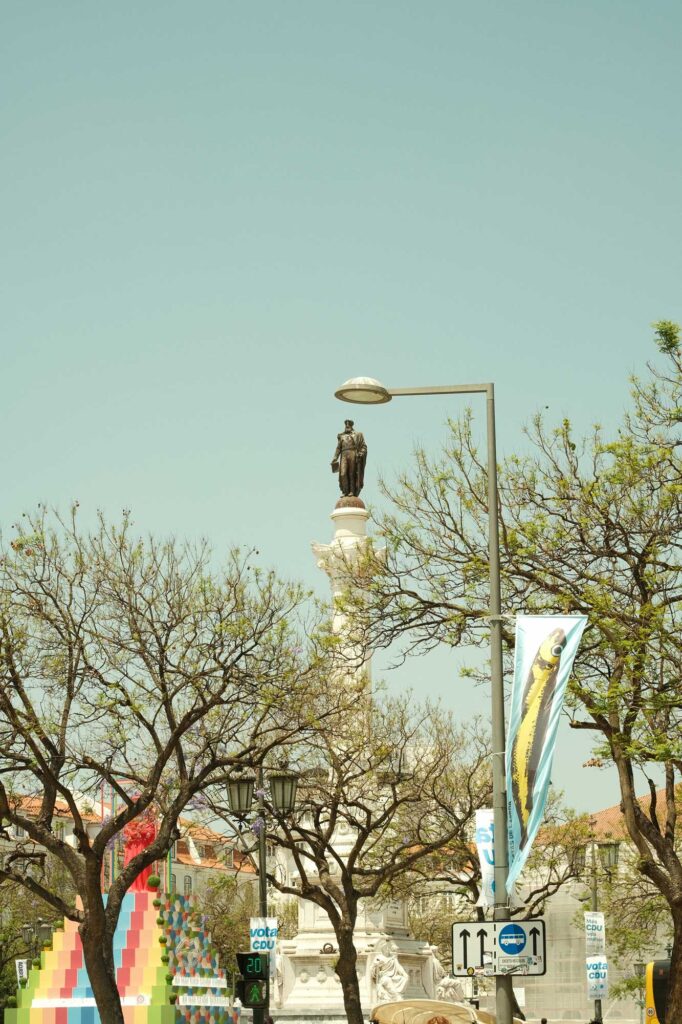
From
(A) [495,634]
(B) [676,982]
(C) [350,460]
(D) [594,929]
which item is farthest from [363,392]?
(C) [350,460]

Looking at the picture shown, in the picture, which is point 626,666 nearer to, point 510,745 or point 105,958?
point 510,745

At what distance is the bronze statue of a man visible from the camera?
48.1m

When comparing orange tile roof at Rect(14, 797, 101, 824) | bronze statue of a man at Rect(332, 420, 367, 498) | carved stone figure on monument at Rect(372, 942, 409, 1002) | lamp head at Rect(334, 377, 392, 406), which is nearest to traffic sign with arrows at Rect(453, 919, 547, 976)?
lamp head at Rect(334, 377, 392, 406)

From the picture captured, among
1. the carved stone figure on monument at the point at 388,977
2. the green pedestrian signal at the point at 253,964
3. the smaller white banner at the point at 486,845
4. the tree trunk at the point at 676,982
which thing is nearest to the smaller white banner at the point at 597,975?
the tree trunk at the point at 676,982

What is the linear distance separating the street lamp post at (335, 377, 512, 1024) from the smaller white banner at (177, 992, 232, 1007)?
52.0 feet

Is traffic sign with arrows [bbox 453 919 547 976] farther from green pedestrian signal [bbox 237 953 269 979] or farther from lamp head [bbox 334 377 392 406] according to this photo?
lamp head [bbox 334 377 392 406]

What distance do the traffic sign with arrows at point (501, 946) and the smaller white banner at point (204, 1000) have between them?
1632cm

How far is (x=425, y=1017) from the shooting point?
104 feet

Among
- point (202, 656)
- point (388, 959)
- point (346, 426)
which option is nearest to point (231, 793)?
point (202, 656)

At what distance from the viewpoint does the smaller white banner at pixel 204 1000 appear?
29119 mm

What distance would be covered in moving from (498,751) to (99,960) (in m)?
11.6

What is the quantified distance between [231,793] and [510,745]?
10.1m

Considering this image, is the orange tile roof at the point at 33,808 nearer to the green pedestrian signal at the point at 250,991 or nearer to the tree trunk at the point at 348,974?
the tree trunk at the point at 348,974

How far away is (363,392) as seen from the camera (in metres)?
16.1
